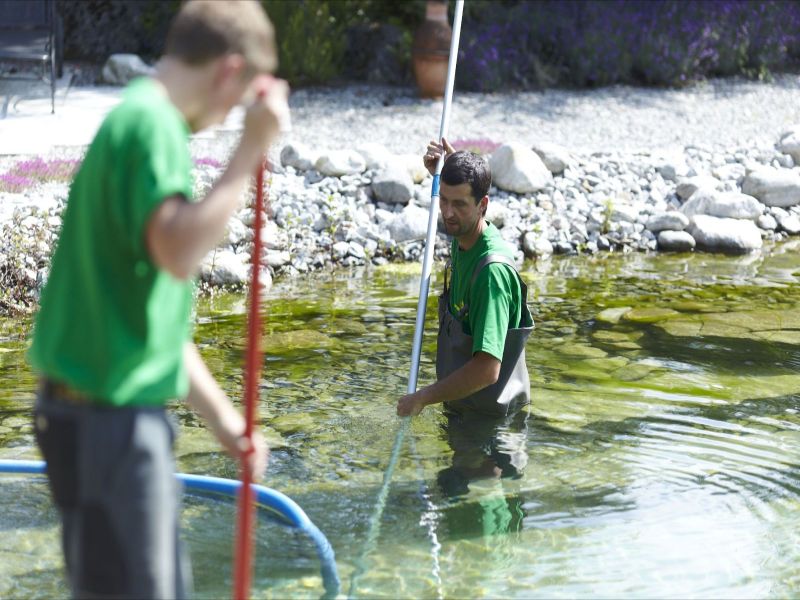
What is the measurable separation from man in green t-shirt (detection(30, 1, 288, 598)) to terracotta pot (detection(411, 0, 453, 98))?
9760 mm

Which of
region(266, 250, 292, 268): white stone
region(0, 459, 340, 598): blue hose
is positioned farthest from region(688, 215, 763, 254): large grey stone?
region(0, 459, 340, 598): blue hose

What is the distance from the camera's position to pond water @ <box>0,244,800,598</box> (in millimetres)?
3934

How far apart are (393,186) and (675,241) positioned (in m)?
2.21

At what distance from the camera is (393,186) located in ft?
29.1

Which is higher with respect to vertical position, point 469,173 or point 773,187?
point 469,173

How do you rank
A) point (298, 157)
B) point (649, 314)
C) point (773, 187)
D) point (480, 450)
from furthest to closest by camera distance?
point (773, 187) < point (298, 157) < point (649, 314) < point (480, 450)

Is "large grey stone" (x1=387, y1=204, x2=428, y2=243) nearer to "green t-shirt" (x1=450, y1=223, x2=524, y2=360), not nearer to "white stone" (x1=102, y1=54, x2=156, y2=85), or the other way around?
"green t-shirt" (x1=450, y1=223, x2=524, y2=360)

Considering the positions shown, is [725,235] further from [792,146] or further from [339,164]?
[339,164]

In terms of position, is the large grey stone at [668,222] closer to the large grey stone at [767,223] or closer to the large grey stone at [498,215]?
the large grey stone at [767,223]

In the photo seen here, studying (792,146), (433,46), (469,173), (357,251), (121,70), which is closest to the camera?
(469,173)

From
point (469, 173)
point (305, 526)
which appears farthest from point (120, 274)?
point (469, 173)

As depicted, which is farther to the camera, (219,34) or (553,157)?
(553,157)

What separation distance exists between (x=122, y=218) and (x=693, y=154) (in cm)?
926

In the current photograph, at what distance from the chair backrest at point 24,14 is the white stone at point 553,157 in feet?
15.0
